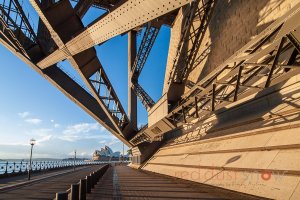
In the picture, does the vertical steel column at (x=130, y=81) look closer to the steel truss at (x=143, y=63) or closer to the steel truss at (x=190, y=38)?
the steel truss at (x=143, y=63)

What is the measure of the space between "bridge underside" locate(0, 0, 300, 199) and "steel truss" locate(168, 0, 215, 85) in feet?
0.17

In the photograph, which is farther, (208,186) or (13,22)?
(13,22)

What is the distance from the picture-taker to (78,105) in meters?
24.5

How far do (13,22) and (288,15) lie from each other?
16624 mm

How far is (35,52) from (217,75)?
15002mm

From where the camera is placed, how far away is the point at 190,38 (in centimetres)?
1387

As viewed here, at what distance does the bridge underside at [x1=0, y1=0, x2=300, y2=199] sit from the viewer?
7.39 m

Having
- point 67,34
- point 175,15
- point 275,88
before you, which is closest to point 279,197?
point 275,88

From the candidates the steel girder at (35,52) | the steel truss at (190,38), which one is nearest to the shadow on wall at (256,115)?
the steel truss at (190,38)

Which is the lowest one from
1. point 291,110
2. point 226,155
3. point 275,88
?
point 226,155

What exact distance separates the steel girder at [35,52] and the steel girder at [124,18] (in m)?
6.26

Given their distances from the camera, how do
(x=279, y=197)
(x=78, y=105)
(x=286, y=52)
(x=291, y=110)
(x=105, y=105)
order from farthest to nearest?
1. (x=78, y=105)
2. (x=105, y=105)
3. (x=286, y=52)
4. (x=291, y=110)
5. (x=279, y=197)

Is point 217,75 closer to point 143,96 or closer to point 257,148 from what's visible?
point 257,148

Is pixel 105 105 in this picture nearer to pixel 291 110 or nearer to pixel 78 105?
pixel 78 105
